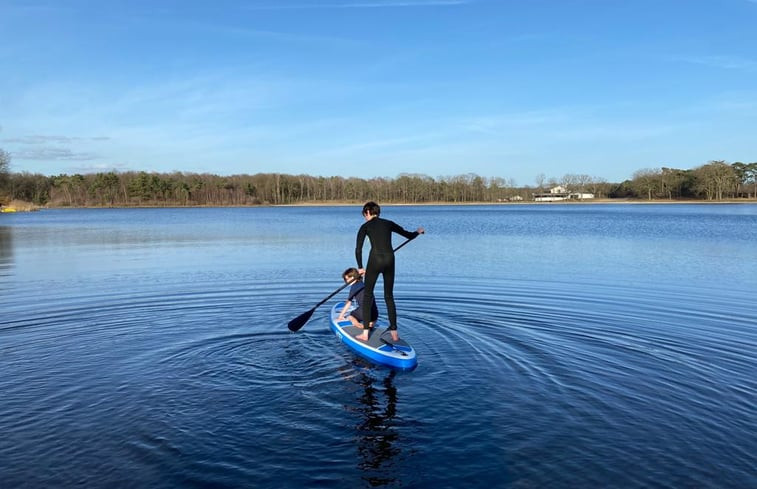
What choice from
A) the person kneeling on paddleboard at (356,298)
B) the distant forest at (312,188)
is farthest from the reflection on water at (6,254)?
the distant forest at (312,188)

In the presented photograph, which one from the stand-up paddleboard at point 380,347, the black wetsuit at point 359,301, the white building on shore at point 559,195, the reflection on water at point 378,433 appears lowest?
the reflection on water at point 378,433

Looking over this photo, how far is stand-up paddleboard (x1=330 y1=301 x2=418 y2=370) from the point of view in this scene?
8.14 m

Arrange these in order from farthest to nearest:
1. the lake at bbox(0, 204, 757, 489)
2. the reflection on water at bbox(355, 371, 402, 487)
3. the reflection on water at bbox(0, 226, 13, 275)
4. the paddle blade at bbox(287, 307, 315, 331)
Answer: the reflection on water at bbox(0, 226, 13, 275) → the paddle blade at bbox(287, 307, 315, 331) → the lake at bbox(0, 204, 757, 489) → the reflection on water at bbox(355, 371, 402, 487)

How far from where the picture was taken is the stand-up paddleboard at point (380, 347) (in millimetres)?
8141

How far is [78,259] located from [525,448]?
892 inches

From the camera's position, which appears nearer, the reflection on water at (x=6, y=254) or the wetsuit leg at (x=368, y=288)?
the wetsuit leg at (x=368, y=288)

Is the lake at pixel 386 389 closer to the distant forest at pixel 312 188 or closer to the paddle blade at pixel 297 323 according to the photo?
the paddle blade at pixel 297 323

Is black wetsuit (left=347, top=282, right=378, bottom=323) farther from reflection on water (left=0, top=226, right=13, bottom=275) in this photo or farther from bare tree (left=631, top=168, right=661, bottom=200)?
bare tree (left=631, top=168, right=661, bottom=200)

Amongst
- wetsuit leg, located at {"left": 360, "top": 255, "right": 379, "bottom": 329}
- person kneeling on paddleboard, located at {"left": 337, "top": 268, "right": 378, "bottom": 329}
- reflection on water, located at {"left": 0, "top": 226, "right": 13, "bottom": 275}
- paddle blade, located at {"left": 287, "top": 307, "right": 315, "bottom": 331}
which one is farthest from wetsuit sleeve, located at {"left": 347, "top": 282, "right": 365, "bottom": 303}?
reflection on water, located at {"left": 0, "top": 226, "right": 13, "bottom": 275}

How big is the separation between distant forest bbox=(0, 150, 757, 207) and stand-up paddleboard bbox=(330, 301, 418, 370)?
4499 inches

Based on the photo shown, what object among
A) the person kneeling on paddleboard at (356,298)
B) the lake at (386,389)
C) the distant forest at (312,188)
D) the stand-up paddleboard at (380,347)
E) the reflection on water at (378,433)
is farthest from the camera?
the distant forest at (312,188)

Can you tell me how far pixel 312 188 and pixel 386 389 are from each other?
14514 cm

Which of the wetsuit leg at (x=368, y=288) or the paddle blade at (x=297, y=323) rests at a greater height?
the wetsuit leg at (x=368, y=288)

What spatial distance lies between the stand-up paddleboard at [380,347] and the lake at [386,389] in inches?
8.5
